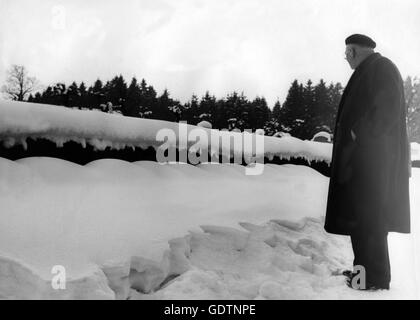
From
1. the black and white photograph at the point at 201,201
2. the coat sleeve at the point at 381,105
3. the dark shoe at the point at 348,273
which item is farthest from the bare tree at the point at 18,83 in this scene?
the dark shoe at the point at 348,273

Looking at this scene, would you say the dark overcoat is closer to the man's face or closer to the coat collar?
the coat collar

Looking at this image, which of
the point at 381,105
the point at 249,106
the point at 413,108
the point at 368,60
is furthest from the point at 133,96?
the point at 381,105

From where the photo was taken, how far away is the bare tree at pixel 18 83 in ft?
9.43

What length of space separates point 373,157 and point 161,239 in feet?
4.65

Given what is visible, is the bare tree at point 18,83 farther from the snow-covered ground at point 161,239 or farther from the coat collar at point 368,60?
the coat collar at point 368,60

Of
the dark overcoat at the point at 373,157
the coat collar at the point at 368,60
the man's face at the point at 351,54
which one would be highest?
the man's face at the point at 351,54

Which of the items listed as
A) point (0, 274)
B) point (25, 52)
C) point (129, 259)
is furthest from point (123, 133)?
point (0, 274)

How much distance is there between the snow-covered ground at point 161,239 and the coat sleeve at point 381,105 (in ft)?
3.07

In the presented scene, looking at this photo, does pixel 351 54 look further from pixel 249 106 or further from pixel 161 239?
pixel 249 106

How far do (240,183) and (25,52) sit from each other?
6.75 feet

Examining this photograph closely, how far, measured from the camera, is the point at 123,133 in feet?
9.64

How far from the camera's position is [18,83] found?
3764 millimetres

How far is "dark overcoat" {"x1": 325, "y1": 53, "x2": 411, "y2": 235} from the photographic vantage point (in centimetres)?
208
